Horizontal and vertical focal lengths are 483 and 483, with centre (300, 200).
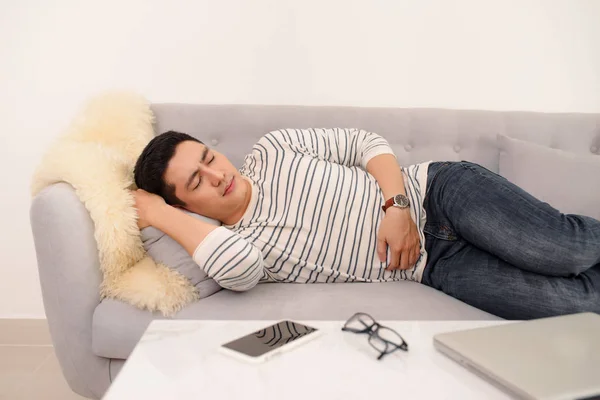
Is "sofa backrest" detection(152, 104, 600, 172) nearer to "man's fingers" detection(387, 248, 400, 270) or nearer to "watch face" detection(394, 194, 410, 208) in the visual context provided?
"watch face" detection(394, 194, 410, 208)

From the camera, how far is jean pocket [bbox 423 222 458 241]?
4.52 feet

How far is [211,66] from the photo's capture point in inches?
75.4

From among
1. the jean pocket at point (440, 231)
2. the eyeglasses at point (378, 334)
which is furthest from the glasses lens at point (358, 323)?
the jean pocket at point (440, 231)

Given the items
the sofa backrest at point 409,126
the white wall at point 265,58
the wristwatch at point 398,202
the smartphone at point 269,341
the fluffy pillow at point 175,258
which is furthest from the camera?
the white wall at point 265,58

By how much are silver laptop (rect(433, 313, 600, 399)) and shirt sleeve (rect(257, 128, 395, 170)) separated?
861mm

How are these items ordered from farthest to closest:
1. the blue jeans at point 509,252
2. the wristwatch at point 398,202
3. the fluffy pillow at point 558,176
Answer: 1. the fluffy pillow at point 558,176
2. the wristwatch at point 398,202
3. the blue jeans at point 509,252

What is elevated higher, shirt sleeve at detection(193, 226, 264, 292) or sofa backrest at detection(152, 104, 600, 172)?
sofa backrest at detection(152, 104, 600, 172)

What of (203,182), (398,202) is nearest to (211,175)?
(203,182)

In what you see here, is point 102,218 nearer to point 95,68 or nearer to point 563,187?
point 95,68

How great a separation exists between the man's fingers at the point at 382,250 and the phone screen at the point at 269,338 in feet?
1.95

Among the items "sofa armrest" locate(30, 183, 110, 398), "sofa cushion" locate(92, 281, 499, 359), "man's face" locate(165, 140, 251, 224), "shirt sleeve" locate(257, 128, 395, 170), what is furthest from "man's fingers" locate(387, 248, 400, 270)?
"sofa armrest" locate(30, 183, 110, 398)

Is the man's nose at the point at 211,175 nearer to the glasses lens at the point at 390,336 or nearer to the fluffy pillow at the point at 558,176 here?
the glasses lens at the point at 390,336

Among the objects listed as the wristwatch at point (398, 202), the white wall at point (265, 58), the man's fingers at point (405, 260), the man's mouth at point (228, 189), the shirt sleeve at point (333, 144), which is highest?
the white wall at point (265, 58)

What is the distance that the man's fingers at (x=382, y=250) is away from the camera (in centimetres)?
135
